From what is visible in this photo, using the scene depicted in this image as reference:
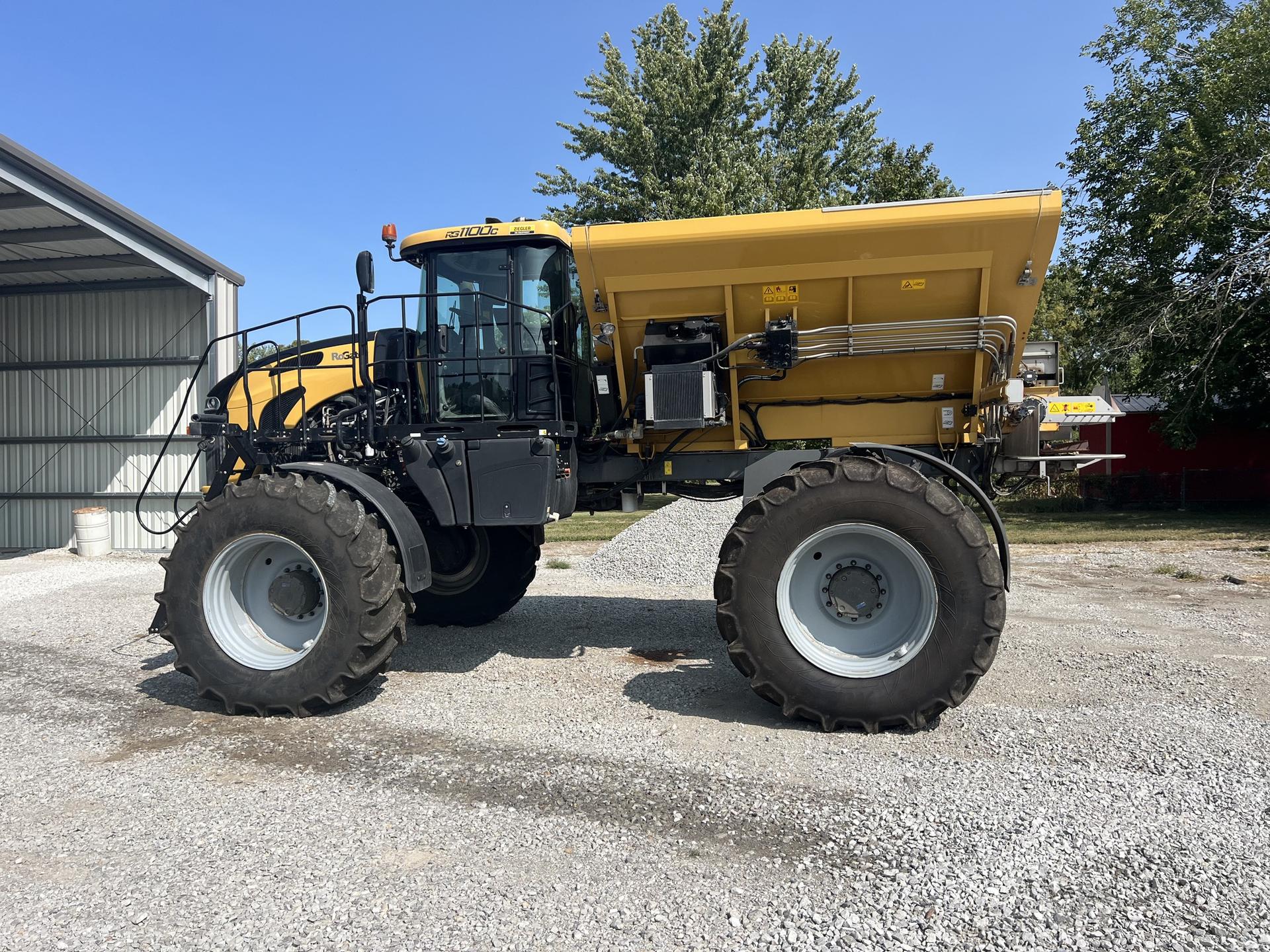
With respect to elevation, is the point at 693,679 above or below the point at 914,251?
below

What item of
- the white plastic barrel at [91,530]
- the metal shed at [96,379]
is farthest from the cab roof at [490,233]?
the white plastic barrel at [91,530]

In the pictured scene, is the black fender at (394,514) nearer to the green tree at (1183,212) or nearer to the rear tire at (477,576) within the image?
the rear tire at (477,576)

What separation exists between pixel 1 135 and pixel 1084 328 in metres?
21.6

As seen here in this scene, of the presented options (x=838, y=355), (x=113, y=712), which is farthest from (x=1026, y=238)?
(x=113, y=712)

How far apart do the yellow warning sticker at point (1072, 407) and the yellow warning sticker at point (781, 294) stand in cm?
174

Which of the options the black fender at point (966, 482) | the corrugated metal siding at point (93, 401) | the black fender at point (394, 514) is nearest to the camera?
the black fender at point (966, 482)

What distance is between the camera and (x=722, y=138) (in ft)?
Answer: 79.0

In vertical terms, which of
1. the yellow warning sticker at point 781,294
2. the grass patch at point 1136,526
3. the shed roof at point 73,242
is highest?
the shed roof at point 73,242

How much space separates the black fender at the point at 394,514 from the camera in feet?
16.7

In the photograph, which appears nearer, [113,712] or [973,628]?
[973,628]

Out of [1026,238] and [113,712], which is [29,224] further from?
[1026,238]

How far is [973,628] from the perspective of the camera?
4.46 m

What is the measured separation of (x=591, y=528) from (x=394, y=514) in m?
12.2

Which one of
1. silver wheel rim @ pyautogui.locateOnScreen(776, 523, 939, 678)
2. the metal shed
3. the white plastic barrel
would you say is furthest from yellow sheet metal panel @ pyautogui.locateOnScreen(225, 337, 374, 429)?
the white plastic barrel
